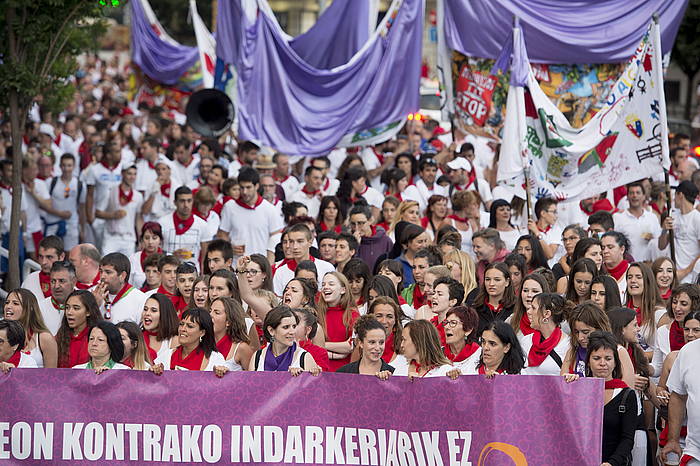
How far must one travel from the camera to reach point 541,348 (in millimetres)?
8742

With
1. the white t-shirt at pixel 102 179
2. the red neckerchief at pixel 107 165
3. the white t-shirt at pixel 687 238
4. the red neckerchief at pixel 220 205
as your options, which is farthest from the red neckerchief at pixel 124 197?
the white t-shirt at pixel 687 238

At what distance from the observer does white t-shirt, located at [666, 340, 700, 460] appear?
786cm

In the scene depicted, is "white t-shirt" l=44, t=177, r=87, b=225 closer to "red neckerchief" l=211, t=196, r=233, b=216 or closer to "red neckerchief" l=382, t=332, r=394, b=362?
"red neckerchief" l=211, t=196, r=233, b=216

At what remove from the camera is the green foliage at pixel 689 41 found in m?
26.1

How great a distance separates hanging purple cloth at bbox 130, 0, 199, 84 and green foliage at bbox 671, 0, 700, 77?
377 inches

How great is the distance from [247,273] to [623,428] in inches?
131

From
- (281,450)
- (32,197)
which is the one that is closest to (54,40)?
(32,197)

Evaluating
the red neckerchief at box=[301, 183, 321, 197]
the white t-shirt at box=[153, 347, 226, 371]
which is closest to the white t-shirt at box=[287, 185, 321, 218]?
the red neckerchief at box=[301, 183, 321, 197]

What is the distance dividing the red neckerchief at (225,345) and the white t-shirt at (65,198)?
7550 millimetres

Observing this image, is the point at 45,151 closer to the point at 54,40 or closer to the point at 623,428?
the point at 54,40

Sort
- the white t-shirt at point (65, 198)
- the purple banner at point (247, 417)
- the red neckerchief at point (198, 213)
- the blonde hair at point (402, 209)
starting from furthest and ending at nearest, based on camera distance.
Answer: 1. the white t-shirt at point (65, 198)
2. the red neckerchief at point (198, 213)
3. the blonde hair at point (402, 209)
4. the purple banner at point (247, 417)

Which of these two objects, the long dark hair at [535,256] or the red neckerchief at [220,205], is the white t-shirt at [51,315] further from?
the long dark hair at [535,256]

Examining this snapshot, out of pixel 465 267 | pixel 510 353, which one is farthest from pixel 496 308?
pixel 510 353

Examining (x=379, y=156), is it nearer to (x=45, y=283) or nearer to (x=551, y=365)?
(x=45, y=283)
